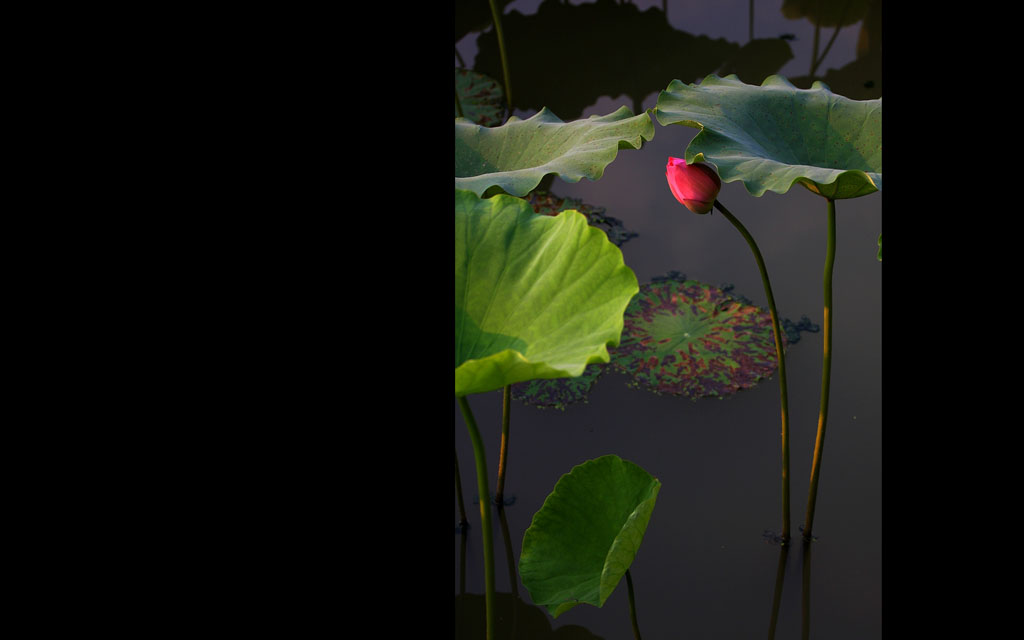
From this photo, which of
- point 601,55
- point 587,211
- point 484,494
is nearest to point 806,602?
point 484,494

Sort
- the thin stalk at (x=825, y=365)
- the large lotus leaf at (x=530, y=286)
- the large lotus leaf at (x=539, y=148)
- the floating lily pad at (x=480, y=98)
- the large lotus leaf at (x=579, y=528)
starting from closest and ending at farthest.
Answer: the large lotus leaf at (x=530, y=286) → the large lotus leaf at (x=579, y=528) → the large lotus leaf at (x=539, y=148) → the thin stalk at (x=825, y=365) → the floating lily pad at (x=480, y=98)

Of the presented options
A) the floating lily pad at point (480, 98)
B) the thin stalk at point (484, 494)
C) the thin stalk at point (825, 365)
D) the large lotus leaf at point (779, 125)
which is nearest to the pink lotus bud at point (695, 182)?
the large lotus leaf at point (779, 125)

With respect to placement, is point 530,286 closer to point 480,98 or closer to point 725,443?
point 725,443

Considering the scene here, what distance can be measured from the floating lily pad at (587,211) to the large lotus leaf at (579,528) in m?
1.24

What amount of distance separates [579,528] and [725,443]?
0.72m

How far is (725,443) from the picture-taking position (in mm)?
1532

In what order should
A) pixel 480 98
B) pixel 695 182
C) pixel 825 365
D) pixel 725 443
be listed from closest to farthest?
pixel 695 182, pixel 825 365, pixel 725 443, pixel 480 98

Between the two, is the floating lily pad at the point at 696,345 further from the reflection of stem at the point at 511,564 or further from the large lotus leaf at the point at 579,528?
the large lotus leaf at the point at 579,528

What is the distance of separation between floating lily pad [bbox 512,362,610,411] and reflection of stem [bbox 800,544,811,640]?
1.79 ft

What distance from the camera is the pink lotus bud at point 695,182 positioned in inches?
42.1

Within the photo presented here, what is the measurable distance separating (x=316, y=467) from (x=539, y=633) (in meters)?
0.90

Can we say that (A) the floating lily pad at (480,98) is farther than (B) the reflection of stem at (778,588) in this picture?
Yes

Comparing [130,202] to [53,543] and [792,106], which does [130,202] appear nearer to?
[53,543]
